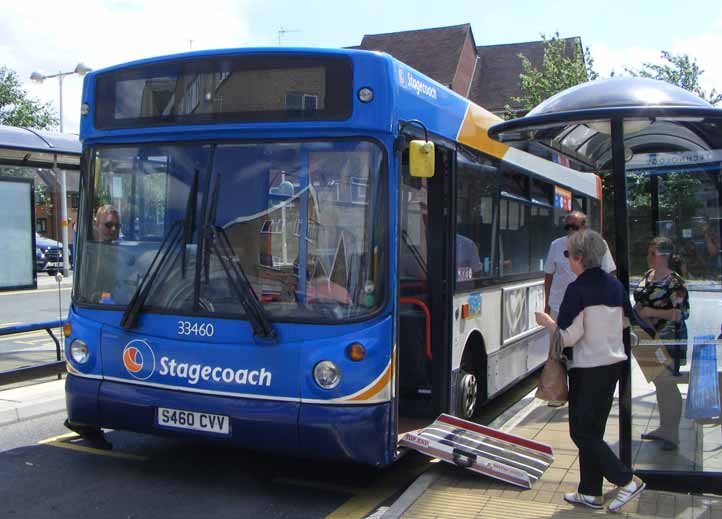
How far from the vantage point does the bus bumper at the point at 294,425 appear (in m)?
5.23

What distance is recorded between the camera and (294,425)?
17.3ft

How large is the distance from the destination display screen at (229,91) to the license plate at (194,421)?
2007 mm

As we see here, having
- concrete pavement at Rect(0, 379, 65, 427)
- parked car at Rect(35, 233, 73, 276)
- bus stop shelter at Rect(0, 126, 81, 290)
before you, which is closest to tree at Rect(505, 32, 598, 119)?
parked car at Rect(35, 233, 73, 276)

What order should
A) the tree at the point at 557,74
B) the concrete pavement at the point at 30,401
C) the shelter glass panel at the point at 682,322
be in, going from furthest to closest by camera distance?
the tree at the point at 557,74 → the concrete pavement at the point at 30,401 → the shelter glass panel at the point at 682,322

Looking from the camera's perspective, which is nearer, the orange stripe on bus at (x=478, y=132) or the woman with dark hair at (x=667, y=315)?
the woman with dark hair at (x=667, y=315)

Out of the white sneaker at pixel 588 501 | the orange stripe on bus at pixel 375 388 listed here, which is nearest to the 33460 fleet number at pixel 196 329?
the orange stripe on bus at pixel 375 388

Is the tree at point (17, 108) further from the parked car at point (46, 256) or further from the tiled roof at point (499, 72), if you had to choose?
the tiled roof at point (499, 72)

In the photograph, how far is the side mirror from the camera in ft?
17.9

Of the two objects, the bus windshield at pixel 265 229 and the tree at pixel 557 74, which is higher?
the tree at pixel 557 74

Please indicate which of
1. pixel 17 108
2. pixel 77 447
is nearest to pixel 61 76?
pixel 17 108

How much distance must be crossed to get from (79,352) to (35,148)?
4294 mm

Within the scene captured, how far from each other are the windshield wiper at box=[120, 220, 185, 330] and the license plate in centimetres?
67

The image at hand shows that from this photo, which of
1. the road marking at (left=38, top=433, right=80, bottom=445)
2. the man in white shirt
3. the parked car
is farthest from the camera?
the parked car

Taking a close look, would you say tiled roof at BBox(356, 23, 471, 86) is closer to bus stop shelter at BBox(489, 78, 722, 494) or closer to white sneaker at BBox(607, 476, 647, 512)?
bus stop shelter at BBox(489, 78, 722, 494)
